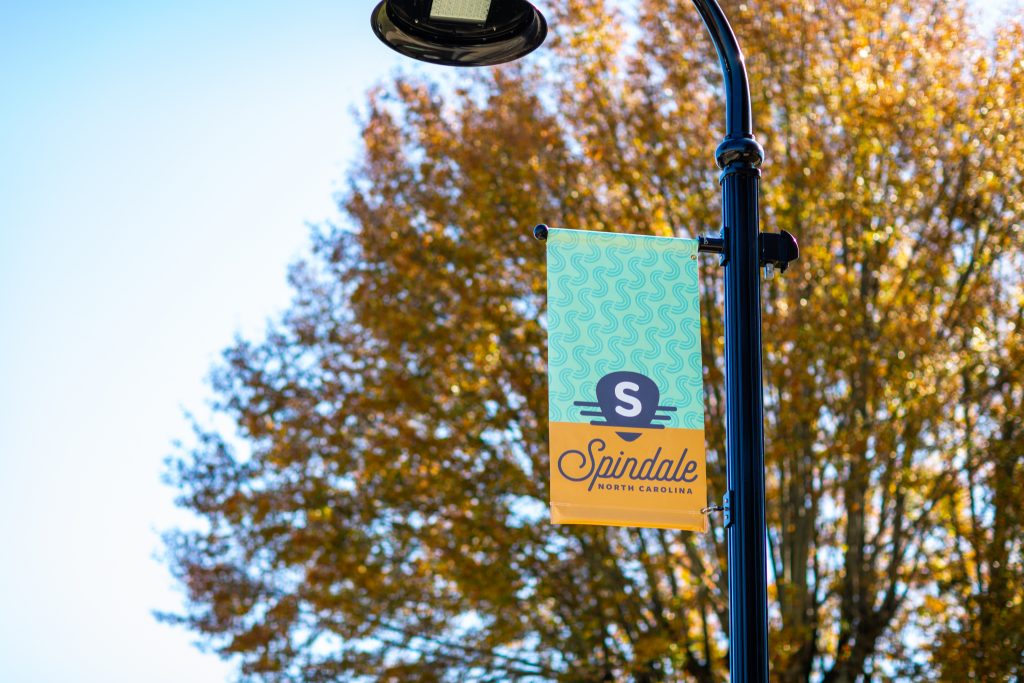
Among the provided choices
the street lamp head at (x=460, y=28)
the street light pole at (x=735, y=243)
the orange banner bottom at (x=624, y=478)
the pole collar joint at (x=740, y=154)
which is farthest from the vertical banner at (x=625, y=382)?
the street lamp head at (x=460, y=28)

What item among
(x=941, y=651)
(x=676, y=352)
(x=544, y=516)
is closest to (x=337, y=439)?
(x=544, y=516)

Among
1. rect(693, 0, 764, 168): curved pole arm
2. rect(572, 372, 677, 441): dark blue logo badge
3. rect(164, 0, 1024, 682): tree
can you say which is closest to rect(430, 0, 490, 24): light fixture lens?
rect(693, 0, 764, 168): curved pole arm

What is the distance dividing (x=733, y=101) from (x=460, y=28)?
1489mm

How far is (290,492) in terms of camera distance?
15953 mm

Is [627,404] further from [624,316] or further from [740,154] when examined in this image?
[740,154]

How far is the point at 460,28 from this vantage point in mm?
5969

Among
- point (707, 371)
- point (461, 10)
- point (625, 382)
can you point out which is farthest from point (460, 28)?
point (707, 371)

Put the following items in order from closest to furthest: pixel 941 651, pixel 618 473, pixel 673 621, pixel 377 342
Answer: pixel 618 473 → pixel 941 651 → pixel 673 621 → pixel 377 342

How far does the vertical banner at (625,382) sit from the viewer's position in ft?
16.8

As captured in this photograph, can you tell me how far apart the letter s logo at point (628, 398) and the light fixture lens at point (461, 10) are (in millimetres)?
2009

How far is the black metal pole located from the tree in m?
8.72

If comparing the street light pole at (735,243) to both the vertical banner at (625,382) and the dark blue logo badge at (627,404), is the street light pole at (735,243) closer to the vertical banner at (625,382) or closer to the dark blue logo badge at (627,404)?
the vertical banner at (625,382)

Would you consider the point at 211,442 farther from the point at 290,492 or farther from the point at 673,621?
the point at 673,621

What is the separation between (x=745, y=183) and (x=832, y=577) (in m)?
11.5
